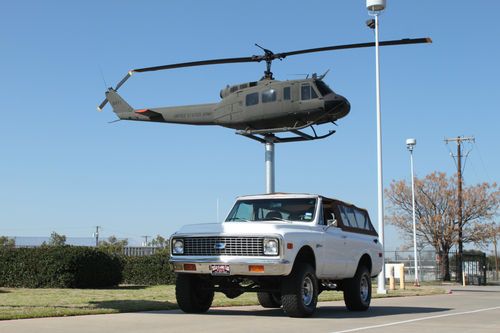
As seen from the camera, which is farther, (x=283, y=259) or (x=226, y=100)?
(x=226, y=100)

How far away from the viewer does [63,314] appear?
11.9m

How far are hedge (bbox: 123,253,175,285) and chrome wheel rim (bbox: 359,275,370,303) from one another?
14309 millimetres

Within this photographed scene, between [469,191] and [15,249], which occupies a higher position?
[469,191]

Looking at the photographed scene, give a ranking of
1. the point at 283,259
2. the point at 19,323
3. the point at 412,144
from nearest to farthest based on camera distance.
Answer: the point at 19,323, the point at 283,259, the point at 412,144

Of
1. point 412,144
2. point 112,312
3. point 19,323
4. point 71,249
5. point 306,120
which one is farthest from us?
point 412,144

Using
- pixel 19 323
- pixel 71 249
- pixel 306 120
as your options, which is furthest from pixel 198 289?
pixel 71 249

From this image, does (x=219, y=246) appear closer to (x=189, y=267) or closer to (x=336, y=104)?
(x=189, y=267)

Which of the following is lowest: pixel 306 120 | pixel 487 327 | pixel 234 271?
pixel 487 327

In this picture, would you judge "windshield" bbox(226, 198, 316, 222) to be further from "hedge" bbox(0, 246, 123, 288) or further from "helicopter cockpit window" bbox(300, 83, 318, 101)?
"hedge" bbox(0, 246, 123, 288)

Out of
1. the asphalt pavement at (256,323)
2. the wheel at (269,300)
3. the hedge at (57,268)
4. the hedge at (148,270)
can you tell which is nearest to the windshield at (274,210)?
the asphalt pavement at (256,323)

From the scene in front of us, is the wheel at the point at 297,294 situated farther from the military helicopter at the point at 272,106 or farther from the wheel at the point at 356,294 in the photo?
the military helicopter at the point at 272,106

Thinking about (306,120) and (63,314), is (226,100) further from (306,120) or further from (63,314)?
(63,314)

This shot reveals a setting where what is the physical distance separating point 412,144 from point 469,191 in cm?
1517

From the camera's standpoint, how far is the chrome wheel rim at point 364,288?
47.6ft
